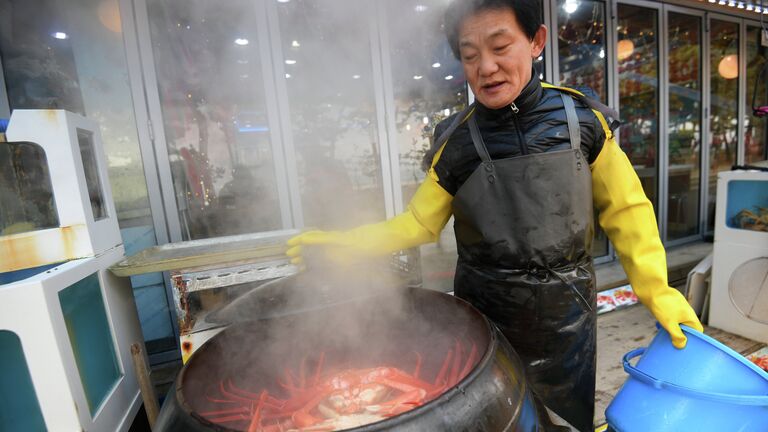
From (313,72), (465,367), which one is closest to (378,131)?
(313,72)

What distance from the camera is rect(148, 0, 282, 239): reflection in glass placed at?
8.96 ft

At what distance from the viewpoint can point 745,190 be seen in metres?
3.19

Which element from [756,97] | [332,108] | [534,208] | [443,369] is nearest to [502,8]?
[534,208]

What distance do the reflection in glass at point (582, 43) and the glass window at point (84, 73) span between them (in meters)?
4.26

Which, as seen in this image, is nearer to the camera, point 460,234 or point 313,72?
point 460,234

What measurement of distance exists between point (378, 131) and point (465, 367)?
2.45 m

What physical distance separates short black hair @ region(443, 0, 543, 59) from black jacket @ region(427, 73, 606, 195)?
202mm

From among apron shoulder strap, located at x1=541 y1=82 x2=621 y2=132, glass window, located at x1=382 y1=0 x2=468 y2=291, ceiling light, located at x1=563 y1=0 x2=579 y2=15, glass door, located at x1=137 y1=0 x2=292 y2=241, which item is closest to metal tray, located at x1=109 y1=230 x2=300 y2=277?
apron shoulder strap, located at x1=541 y1=82 x2=621 y2=132

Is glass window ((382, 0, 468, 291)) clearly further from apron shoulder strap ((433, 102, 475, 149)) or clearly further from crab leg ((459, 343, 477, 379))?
crab leg ((459, 343, 477, 379))

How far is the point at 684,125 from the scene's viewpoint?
16.6 feet

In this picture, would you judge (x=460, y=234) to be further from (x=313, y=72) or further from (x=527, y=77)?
(x=313, y=72)

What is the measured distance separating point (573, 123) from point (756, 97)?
23.7 ft

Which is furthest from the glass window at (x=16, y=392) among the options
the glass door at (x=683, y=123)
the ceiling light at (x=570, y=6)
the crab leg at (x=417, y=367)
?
the glass door at (x=683, y=123)

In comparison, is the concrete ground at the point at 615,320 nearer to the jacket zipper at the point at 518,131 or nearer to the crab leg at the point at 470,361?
the crab leg at the point at 470,361
